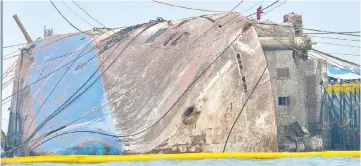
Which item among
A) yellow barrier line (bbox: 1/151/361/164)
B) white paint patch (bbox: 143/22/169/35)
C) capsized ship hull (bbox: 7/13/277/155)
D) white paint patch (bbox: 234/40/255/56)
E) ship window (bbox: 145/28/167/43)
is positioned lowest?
yellow barrier line (bbox: 1/151/361/164)

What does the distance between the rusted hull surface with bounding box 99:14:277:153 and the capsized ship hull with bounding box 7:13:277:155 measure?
0.04 m

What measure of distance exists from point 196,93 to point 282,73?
6327 millimetres

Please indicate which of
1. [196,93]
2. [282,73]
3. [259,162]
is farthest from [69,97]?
[282,73]

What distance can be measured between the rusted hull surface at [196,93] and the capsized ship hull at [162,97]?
0.12 ft

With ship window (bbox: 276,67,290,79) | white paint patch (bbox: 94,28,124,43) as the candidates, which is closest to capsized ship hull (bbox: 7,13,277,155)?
white paint patch (bbox: 94,28,124,43)

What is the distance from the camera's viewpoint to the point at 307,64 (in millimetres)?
32000

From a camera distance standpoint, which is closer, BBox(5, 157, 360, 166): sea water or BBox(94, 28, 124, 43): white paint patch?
BBox(5, 157, 360, 166): sea water

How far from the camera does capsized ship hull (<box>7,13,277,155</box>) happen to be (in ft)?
82.5

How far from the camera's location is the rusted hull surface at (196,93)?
25.1m

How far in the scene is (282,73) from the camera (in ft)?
99.6

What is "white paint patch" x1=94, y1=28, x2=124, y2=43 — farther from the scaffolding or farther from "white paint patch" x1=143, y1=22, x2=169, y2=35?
the scaffolding

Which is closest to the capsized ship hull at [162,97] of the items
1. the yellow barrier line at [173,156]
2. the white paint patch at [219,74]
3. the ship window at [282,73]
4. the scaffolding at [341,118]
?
the white paint patch at [219,74]

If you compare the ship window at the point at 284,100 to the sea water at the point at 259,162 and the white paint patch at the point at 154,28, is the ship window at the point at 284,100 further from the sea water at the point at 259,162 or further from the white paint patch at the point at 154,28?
the sea water at the point at 259,162

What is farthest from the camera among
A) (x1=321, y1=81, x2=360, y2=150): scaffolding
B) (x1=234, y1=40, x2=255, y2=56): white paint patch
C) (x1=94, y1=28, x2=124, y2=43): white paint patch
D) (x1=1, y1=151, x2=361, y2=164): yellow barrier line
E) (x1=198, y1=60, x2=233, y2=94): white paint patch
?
(x1=321, y1=81, x2=360, y2=150): scaffolding
